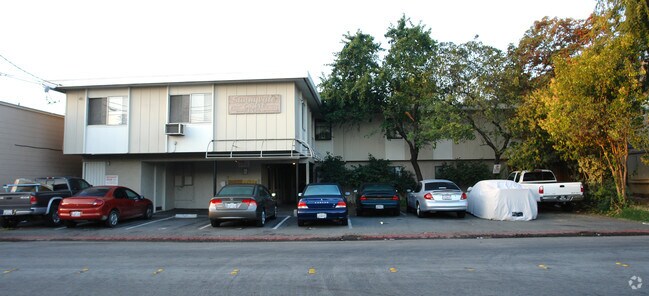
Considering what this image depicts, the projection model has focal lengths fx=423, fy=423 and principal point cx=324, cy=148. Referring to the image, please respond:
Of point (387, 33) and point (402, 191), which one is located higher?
point (387, 33)

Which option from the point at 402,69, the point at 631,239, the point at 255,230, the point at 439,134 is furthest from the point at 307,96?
the point at 631,239

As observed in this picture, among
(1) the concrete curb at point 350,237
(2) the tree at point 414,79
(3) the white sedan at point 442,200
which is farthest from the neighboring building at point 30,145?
(3) the white sedan at point 442,200

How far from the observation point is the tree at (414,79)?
20500 millimetres

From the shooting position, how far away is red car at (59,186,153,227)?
45.1 feet

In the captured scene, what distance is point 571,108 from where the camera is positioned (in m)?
15.4

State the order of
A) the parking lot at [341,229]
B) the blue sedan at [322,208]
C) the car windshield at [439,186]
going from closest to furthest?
1. the parking lot at [341,229]
2. the blue sedan at [322,208]
3. the car windshield at [439,186]

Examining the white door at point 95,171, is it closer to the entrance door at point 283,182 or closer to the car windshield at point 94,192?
the car windshield at point 94,192

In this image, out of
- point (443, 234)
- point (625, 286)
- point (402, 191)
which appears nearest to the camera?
point (625, 286)

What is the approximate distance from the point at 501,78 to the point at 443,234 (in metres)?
11.0

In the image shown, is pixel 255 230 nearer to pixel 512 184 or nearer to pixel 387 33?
pixel 512 184

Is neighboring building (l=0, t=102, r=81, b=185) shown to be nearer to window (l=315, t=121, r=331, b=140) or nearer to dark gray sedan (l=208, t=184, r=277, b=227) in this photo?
dark gray sedan (l=208, t=184, r=277, b=227)

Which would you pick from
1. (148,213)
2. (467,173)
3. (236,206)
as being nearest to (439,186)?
(236,206)

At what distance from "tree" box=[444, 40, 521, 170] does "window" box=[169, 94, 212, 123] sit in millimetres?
11330

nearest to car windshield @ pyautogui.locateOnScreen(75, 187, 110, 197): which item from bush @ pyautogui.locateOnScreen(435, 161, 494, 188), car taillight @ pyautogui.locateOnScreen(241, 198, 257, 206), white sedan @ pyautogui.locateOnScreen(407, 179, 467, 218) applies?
car taillight @ pyautogui.locateOnScreen(241, 198, 257, 206)
